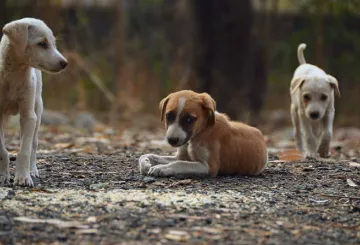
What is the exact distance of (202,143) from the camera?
6.78 m

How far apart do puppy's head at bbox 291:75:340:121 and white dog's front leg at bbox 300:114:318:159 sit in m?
0.19

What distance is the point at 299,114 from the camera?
924cm

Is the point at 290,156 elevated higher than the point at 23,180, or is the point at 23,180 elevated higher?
the point at 290,156

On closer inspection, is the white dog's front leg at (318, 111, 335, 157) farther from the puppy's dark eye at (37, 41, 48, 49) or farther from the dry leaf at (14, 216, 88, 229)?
the dry leaf at (14, 216, 88, 229)

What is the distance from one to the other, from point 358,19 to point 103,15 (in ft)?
18.0

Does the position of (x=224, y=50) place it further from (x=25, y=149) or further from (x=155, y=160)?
(x=25, y=149)

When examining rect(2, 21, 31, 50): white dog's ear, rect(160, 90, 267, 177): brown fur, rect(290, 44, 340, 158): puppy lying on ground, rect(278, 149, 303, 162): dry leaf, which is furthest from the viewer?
rect(290, 44, 340, 158): puppy lying on ground

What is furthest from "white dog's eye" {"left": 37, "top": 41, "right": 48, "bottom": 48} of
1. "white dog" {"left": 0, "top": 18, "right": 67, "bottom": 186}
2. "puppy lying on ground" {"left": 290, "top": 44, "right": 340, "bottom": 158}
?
"puppy lying on ground" {"left": 290, "top": 44, "right": 340, "bottom": 158}

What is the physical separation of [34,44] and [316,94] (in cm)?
369

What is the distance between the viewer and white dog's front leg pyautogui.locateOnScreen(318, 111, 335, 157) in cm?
913

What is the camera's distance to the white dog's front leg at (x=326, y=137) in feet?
30.0

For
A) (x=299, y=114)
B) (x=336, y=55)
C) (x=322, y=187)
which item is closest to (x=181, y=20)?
(x=336, y=55)

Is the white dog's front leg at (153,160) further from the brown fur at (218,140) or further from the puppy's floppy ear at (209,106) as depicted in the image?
the puppy's floppy ear at (209,106)

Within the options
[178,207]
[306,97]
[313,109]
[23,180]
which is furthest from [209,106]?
[306,97]
